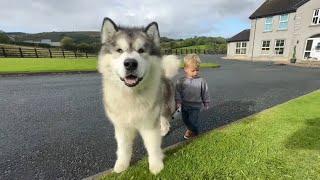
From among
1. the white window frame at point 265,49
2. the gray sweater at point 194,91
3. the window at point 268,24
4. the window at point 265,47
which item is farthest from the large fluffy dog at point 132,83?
the window at point 268,24

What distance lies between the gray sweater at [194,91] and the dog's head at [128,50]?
139cm

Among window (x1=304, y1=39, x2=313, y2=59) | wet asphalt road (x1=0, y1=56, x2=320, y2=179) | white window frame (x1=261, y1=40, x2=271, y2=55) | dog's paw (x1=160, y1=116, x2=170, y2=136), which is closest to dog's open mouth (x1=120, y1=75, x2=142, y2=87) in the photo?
wet asphalt road (x1=0, y1=56, x2=320, y2=179)

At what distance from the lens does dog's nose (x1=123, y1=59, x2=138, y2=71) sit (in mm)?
2793

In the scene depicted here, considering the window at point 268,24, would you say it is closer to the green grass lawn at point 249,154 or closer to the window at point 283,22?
the window at point 283,22

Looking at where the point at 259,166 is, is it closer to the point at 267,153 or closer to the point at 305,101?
the point at 267,153

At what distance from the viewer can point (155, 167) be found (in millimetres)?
3369

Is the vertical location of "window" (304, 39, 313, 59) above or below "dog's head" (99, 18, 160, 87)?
below

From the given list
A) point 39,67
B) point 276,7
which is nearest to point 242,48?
point 276,7

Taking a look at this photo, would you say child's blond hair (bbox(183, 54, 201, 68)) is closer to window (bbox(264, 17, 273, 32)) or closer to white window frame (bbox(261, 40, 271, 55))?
white window frame (bbox(261, 40, 271, 55))

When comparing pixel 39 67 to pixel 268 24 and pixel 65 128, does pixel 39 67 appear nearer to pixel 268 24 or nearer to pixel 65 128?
pixel 65 128

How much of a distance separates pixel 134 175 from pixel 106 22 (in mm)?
2135

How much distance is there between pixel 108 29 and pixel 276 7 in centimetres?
4001

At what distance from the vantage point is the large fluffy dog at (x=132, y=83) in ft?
9.72

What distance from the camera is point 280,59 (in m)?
34.0
